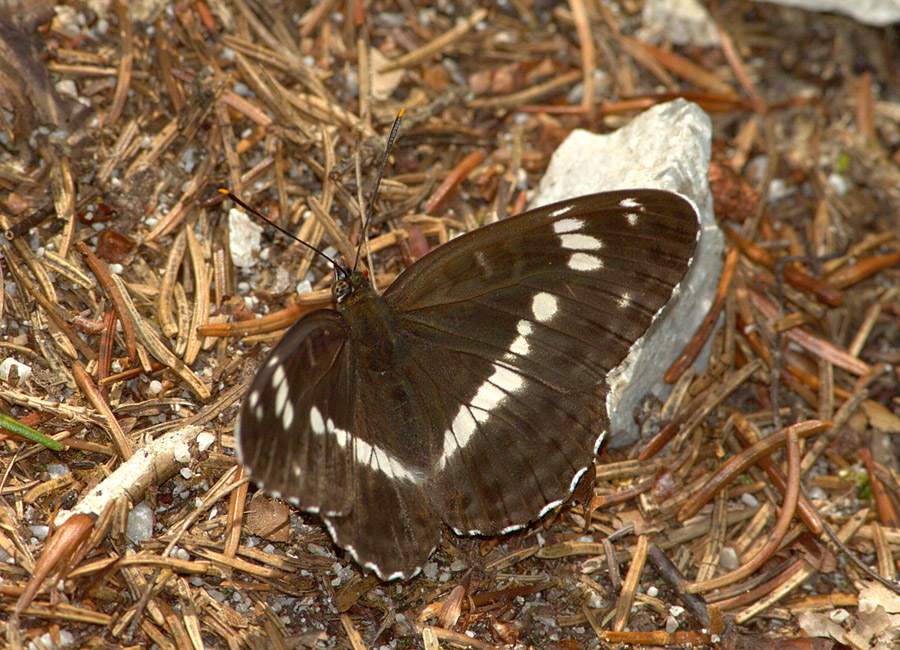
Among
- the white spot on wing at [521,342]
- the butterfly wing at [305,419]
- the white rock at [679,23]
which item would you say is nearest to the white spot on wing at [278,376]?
the butterfly wing at [305,419]

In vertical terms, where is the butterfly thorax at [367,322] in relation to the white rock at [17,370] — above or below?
below

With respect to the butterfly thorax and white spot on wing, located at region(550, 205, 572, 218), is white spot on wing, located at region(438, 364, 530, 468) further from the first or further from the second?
white spot on wing, located at region(550, 205, 572, 218)

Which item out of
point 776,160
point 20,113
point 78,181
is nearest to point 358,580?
point 78,181

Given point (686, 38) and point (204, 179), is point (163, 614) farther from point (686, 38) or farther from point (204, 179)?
point (686, 38)

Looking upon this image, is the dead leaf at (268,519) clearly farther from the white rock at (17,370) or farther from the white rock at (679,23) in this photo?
the white rock at (679,23)

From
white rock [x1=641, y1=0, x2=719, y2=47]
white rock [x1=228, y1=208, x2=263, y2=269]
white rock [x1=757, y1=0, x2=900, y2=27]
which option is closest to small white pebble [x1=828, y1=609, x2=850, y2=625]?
white rock [x1=228, y1=208, x2=263, y2=269]
